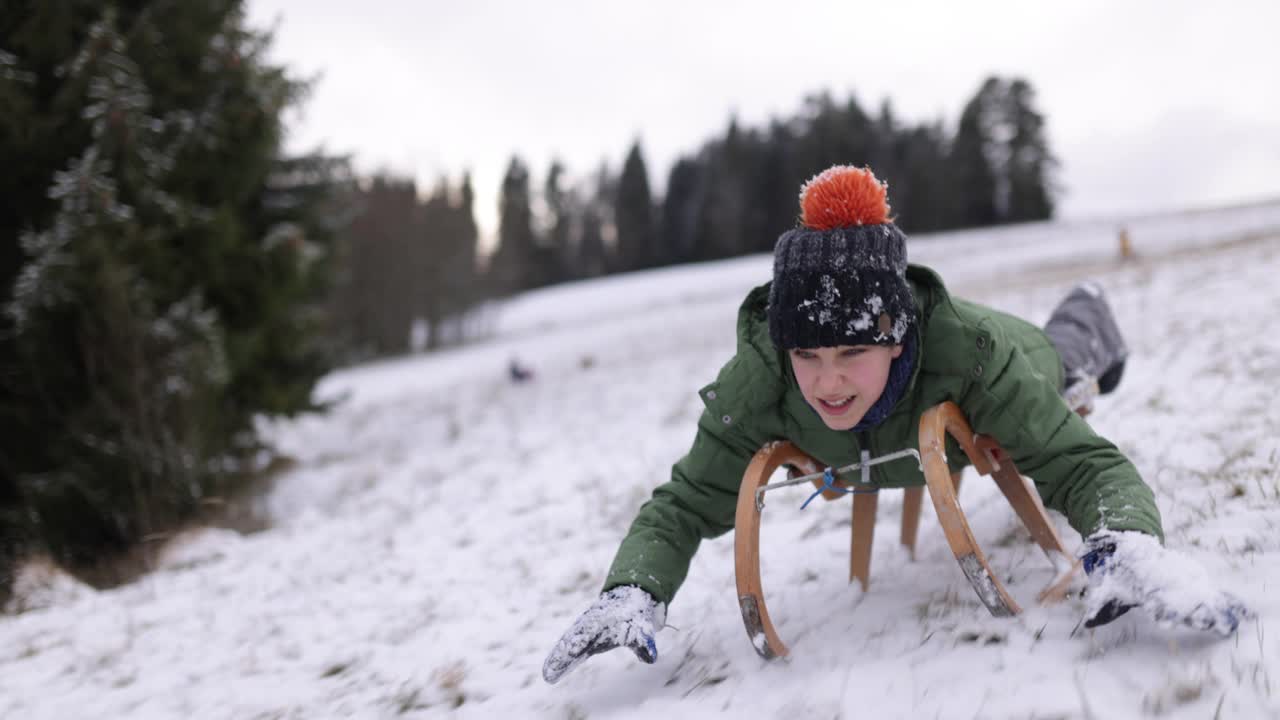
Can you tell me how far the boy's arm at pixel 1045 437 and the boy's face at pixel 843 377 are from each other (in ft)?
1.05

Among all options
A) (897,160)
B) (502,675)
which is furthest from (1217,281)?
(897,160)

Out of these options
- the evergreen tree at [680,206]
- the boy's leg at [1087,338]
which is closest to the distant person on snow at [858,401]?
the boy's leg at [1087,338]

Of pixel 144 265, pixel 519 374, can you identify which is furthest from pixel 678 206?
pixel 144 265

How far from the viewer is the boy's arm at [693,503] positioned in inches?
107

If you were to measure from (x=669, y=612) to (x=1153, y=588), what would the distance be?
1968 millimetres

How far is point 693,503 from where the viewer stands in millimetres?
2799

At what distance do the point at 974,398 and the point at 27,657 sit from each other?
15.3ft

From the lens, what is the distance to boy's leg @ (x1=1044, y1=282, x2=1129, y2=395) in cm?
350

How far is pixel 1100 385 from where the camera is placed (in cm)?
398

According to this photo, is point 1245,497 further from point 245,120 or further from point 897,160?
point 897,160

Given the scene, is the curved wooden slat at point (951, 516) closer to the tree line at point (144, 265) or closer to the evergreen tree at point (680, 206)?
the tree line at point (144, 265)

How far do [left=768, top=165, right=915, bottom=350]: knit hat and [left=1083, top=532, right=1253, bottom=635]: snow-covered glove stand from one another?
804 mm

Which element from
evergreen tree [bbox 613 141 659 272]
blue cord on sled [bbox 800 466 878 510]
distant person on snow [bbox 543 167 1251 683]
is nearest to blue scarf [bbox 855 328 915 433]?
distant person on snow [bbox 543 167 1251 683]

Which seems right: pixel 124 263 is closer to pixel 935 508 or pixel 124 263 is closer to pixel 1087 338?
pixel 935 508
